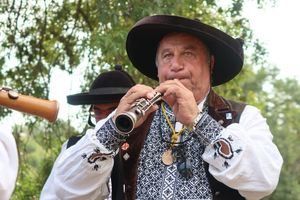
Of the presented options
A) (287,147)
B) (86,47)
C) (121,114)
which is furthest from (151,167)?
(287,147)

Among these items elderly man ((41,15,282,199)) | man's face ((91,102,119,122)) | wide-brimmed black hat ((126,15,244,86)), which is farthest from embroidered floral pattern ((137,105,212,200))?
man's face ((91,102,119,122))

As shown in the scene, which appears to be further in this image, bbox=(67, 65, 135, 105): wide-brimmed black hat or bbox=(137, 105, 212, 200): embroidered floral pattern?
bbox=(67, 65, 135, 105): wide-brimmed black hat

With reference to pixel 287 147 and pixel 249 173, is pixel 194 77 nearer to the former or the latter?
pixel 249 173

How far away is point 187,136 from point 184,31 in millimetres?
526

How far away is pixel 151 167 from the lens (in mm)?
3637

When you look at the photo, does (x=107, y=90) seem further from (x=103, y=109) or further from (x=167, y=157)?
(x=167, y=157)

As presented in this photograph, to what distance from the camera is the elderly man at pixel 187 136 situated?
3457 millimetres

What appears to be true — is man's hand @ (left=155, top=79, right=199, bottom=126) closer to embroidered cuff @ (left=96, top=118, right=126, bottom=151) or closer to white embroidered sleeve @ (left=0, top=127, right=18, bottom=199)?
embroidered cuff @ (left=96, top=118, right=126, bottom=151)

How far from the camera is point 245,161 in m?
3.43

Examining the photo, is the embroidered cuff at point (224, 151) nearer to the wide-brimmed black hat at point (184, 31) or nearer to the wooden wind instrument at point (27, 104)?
the wide-brimmed black hat at point (184, 31)

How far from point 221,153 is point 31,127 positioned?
4.95 m

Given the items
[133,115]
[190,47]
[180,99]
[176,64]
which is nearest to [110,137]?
[133,115]

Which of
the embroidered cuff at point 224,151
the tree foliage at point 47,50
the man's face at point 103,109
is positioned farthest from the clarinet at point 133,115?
the tree foliage at point 47,50

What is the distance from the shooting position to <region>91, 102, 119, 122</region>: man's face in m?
4.78
